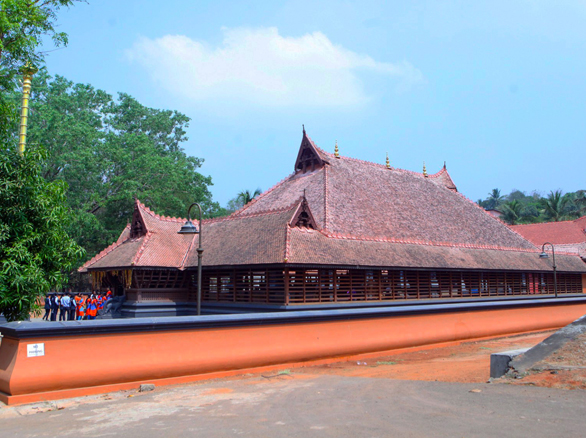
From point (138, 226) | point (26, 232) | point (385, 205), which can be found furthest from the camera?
point (385, 205)

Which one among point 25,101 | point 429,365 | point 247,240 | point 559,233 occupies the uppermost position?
point 25,101

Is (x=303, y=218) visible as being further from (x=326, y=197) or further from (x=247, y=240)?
(x=326, y=197)

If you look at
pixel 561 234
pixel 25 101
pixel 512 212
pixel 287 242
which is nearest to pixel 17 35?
pixel 25 101

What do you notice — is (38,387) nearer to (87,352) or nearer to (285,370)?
(87,352)

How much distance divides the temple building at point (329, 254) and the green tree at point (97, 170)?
37.7 feet

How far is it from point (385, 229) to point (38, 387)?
61.6 feet

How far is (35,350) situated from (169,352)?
7.60 feet

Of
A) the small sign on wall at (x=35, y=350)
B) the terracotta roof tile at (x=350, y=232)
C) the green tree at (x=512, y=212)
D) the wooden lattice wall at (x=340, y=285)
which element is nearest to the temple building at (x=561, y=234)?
the terracotta roof tile at (x=350, y=232)

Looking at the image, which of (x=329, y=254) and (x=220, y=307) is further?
(x=220, y=307)

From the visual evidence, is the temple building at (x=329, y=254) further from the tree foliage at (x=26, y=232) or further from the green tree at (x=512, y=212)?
the green tree at (x=512, y=212)

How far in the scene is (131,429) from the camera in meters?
6.43

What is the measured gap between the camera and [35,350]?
26.5 feet

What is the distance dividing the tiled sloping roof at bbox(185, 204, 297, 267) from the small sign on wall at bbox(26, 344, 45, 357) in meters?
9.64

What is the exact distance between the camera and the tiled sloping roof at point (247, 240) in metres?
18.3
